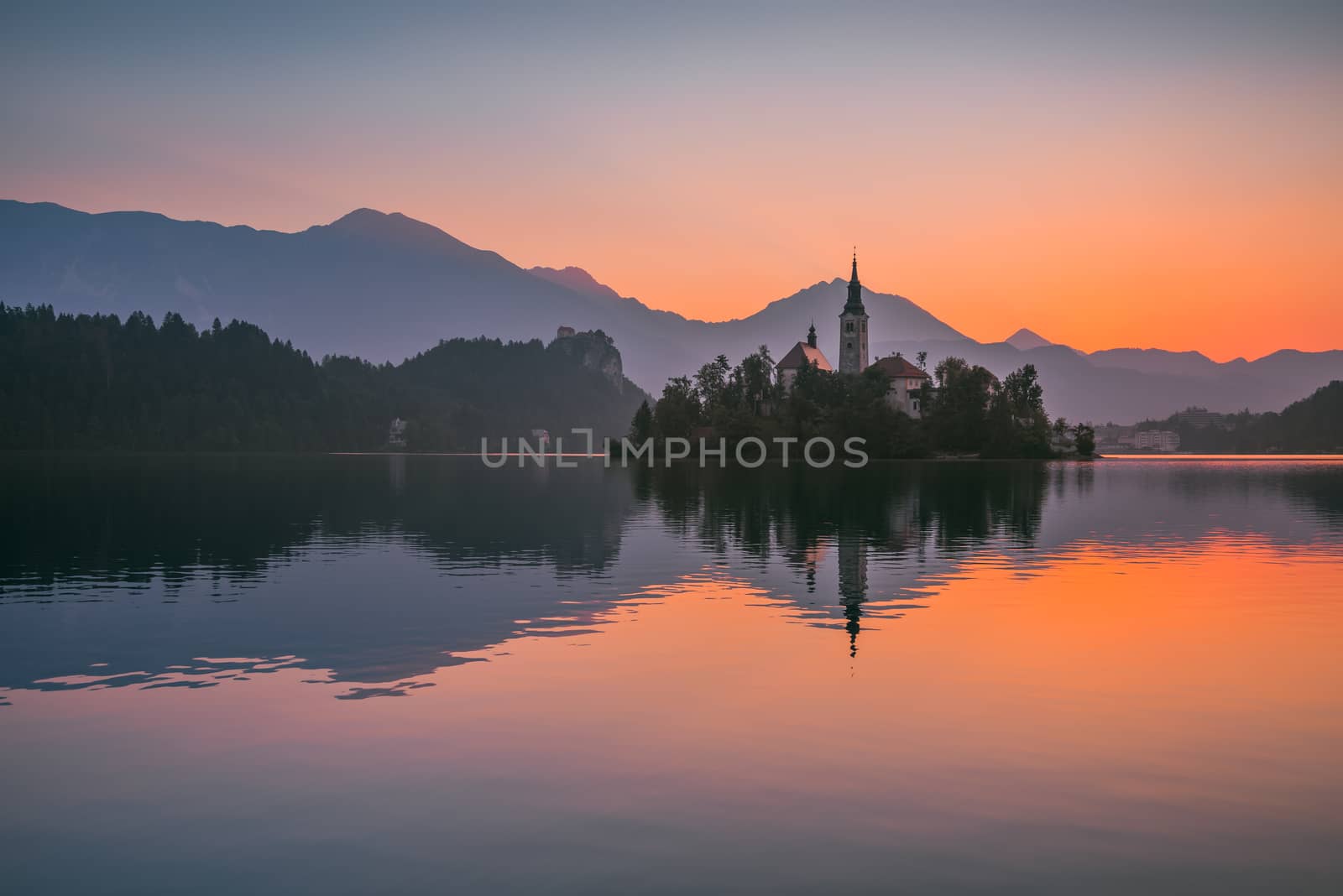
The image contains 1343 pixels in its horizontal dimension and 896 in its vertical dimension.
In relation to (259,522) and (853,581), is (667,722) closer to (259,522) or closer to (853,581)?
(853,581)

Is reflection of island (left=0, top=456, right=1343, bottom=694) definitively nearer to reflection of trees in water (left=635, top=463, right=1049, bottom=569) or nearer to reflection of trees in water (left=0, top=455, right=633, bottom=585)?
reflection of trees in water (left=0, top=455, right=633, bottom=585)

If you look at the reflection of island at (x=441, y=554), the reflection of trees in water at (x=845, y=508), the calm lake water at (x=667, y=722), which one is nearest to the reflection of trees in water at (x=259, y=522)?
the reflection of island at (x=441, y=554)

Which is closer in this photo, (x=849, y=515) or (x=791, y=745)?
(x=791, y=745)

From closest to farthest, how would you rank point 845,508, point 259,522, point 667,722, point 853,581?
point 667,722 < point 853,581 < point 259,522 < point 845,508

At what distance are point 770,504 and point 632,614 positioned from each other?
5048cm

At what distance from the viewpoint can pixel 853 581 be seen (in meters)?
38.9

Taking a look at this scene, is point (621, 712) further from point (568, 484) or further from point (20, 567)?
point (568, 484)

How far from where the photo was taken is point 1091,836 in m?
14.0

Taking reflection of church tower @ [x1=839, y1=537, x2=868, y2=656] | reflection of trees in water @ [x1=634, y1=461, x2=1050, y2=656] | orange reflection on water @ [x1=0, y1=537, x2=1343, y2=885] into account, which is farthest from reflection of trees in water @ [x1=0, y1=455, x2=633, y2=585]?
orange reflection on water @ [x1=0, y1=537, x2=1343, y2=885]

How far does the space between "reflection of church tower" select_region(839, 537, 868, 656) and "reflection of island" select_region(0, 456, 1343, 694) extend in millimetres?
165

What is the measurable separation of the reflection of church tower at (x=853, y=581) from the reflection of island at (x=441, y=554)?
16 cm

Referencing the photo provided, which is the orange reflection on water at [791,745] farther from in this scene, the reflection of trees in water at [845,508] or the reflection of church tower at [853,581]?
the reflection of trees in water at [845,508]

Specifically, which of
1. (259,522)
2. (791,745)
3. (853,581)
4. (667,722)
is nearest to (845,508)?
(853,581)

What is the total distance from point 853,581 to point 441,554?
64.8 ft
